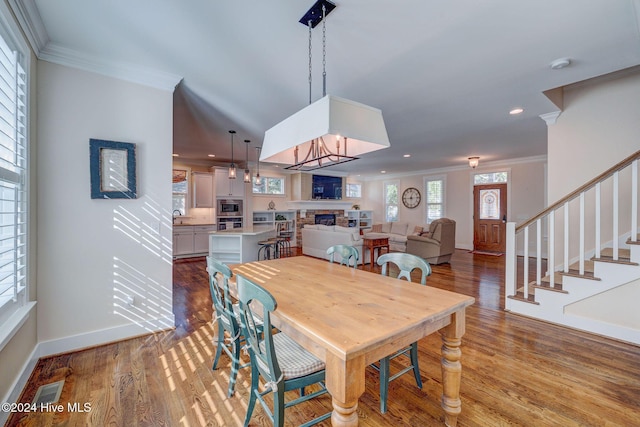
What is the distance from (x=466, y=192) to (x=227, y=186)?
6.81 meters

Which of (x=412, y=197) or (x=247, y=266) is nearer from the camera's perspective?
(x=247, y=266)

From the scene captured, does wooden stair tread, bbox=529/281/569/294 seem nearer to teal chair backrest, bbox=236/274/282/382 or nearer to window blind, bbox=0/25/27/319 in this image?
teal chair backrest, bbox=236/274/282/382

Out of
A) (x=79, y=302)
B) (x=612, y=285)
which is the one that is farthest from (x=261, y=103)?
(x=612, y=285)

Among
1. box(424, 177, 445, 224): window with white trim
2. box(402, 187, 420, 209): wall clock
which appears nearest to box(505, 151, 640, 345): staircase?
box(424, 177, 445, 224): window with white trim

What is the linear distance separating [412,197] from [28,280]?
9.03 meters

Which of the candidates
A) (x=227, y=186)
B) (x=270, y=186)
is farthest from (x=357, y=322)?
(x=270, y=186)

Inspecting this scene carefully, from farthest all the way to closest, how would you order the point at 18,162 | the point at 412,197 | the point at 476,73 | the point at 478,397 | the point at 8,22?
the point at 412,197 < the point at 476,73 < the point at 18,162 < the point at 478,397 < the point at 8,22

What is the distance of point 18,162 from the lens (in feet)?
6.23

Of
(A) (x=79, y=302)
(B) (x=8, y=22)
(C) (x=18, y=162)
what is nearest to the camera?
(B) (x=8, y=22)

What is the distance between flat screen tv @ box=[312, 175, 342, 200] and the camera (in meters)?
8.83

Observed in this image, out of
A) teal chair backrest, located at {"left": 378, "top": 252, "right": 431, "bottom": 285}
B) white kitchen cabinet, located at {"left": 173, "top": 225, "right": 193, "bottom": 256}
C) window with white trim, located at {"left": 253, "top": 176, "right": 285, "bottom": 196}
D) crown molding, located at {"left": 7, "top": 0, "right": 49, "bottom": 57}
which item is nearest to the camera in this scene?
crown molding, located at {"left": 7, "top": 0, "right": 49, "bottom": 57}

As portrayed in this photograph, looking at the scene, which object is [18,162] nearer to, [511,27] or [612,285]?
[511,27]

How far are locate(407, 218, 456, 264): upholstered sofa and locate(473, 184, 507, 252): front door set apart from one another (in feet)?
7.56

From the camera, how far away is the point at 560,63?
2.37m
